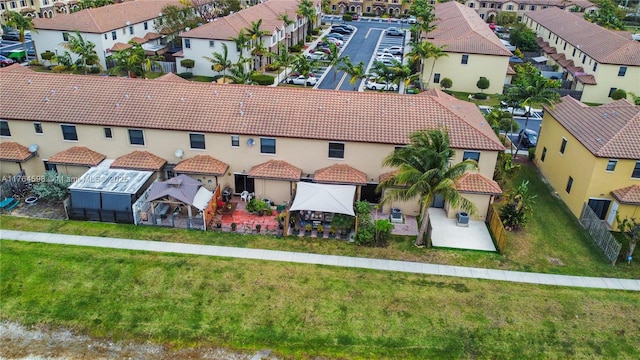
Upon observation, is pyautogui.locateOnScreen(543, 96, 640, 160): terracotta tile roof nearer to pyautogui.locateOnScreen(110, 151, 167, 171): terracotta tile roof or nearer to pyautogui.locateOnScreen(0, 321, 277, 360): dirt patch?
pyautogui.locateOnScreen(0, 321, 277, 360): dirt patch

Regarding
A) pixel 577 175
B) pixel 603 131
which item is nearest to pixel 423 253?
pixel 577 175

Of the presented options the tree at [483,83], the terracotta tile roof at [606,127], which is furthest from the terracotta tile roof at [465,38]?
the terracotta tile roof at [606,127]

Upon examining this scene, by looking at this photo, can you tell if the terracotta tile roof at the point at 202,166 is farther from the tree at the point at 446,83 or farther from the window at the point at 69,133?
the tree at the point at 446,83

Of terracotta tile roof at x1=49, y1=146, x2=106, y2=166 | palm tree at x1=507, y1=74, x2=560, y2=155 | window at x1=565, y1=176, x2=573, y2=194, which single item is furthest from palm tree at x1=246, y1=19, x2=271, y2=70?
window at x1=565, y1=176, x2=573, y2=194

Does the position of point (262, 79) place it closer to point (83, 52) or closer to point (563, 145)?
point (83, 52)

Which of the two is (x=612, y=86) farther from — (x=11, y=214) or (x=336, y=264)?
(x=11, y=214)

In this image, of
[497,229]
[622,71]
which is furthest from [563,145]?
[622,71]
